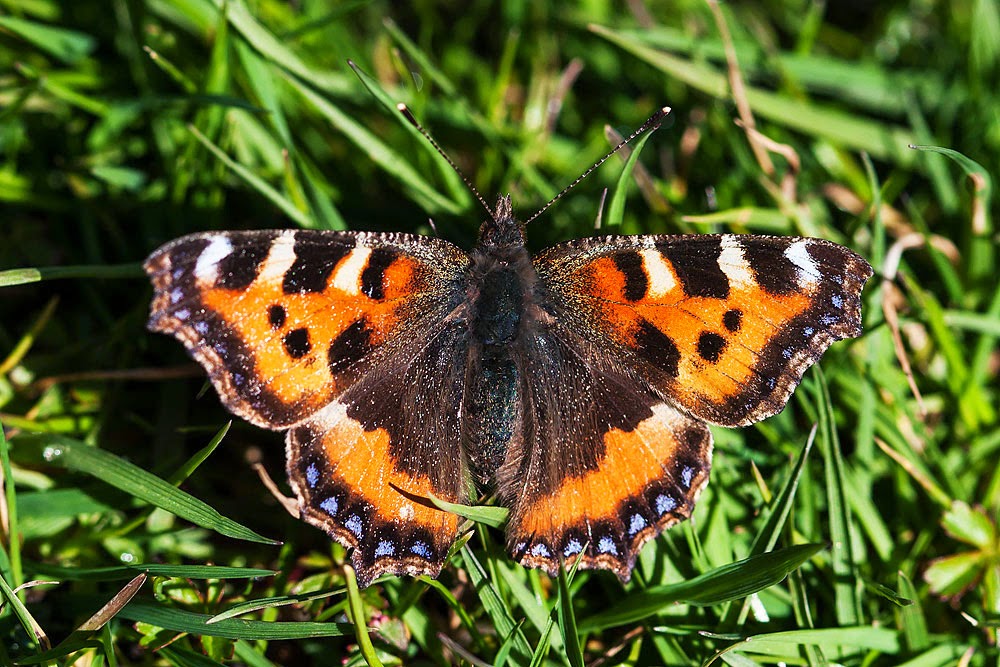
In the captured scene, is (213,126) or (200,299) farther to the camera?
(213,126)

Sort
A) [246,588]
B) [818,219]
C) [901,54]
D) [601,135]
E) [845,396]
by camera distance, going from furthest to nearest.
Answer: [901,54] < [601,135] < [818,219] < [845,396] < [246,588]

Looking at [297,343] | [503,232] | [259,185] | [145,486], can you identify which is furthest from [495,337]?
[145,486]

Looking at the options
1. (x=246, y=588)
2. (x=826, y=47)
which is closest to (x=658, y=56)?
(x=826, y=47)

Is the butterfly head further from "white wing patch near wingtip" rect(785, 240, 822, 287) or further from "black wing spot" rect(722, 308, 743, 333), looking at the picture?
"white wing patch near wingtip" rect(785, 240, 822, 287)

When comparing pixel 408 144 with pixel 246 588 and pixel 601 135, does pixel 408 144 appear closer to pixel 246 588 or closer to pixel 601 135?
pixel 601 135

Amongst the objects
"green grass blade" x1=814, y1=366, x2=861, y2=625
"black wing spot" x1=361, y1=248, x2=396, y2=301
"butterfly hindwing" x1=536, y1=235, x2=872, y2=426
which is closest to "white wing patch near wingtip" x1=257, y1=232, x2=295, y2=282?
"black wing spot" x1=361, y1=248, x2=396, y2=301

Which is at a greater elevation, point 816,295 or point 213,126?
point 213,126

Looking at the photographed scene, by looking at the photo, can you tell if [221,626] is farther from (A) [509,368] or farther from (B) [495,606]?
(A) [509,368]
